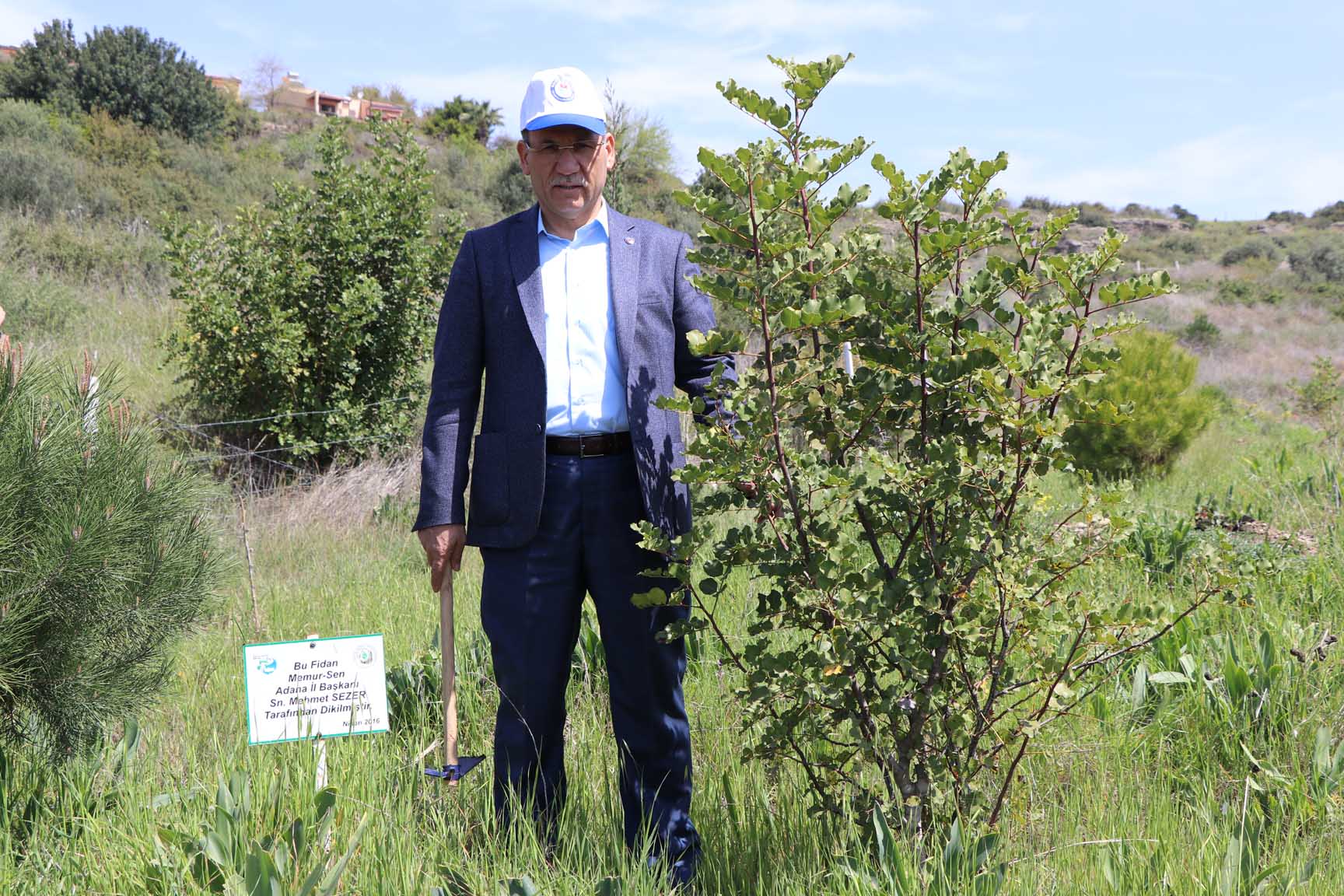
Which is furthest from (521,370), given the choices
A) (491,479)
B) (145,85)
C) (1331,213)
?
(1331,213)

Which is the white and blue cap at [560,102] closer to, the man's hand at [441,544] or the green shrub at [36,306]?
the man's hand at [441,544]

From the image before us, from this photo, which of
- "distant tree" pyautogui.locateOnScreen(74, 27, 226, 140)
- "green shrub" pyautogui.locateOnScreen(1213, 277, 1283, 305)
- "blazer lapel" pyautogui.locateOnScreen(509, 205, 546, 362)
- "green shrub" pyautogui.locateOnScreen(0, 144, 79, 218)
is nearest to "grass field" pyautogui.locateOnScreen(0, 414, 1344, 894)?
"blazer lapel" pyautogui.locateOnScreen(509, 205, 546, 362)

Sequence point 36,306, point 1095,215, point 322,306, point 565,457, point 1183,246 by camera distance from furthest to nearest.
Result: point 1095,215, point 1183,246, point 36,306, point 322,306, point 565,457

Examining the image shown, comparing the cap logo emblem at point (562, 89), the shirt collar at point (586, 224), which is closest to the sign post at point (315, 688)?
the shirt collar at point (586, 224)

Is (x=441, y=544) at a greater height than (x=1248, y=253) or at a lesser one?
lesser

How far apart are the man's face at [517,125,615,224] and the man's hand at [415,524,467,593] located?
86 cm

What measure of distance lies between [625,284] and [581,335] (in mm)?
173

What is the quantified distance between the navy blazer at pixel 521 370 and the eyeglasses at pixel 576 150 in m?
0.18

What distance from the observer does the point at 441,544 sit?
2.68 metres

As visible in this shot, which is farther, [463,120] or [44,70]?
[463,120]

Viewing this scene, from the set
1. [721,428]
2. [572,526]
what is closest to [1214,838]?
[721,428]

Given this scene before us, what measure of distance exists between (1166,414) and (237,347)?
25.2 ft

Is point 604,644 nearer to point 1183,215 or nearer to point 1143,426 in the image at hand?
point 1143,426

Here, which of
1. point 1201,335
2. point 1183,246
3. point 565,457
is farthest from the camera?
point 1183,246
